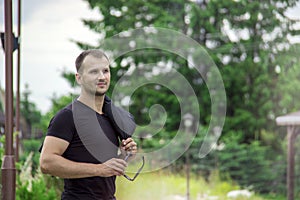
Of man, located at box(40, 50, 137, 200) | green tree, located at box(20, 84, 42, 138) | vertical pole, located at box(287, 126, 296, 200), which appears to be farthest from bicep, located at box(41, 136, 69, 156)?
green tree, located at box(20, 84, 42, 138)

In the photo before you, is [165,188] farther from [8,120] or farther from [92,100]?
[92,100]

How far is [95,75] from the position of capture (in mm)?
2293

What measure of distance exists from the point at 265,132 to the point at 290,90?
3.81 feet

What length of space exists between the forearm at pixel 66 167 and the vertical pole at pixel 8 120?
1.62 meters

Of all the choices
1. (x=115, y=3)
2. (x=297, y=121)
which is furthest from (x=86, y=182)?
(x=115, y=3)

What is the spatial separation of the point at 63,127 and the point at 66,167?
15 cm

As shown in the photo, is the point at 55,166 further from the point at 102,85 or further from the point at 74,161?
the point at 102,85

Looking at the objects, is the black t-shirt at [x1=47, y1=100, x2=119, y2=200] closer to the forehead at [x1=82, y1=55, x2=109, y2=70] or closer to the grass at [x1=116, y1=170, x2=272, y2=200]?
the forehead at [x1=82, y1=55, x2=109, y2=70]

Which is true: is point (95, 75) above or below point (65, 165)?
above

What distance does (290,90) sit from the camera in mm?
15312

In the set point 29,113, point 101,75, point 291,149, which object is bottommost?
point 291,149

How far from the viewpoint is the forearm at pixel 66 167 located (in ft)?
7.25

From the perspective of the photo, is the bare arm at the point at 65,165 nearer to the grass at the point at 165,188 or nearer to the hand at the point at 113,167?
the hand at the point at 113,167

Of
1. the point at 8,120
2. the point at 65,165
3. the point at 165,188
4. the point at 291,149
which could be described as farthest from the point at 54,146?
the point at 291,149
